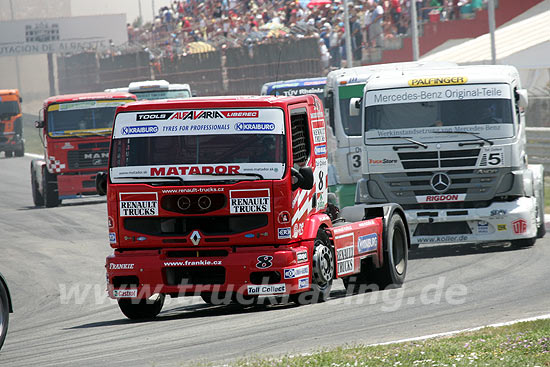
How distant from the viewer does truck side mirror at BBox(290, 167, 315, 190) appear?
34.0 feet

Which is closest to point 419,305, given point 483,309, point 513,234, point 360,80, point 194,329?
point 483,309

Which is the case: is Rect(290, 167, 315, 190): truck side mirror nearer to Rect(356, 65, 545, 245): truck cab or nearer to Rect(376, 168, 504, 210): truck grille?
Rect(356, 65, 545, 245): truck cab

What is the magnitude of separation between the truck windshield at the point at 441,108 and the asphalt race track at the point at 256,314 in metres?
1.80

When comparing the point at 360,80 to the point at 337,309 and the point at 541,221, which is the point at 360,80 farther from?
the point at 337,309

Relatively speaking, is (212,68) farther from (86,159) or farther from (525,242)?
(525,242)

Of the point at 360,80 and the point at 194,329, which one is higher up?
the point at 360,80

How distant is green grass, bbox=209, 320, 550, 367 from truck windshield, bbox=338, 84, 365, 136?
1136 cm

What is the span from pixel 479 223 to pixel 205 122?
5.59 metres

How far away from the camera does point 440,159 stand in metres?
14.8

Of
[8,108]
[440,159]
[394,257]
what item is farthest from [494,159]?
[8,108]

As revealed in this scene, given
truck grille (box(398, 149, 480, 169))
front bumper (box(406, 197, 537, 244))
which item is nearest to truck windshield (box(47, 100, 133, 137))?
truck grille (box(398, 149, 480, 169))

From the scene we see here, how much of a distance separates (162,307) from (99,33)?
69.7 metres

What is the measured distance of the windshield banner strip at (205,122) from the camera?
10.4m

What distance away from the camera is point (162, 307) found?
39.1 ft
